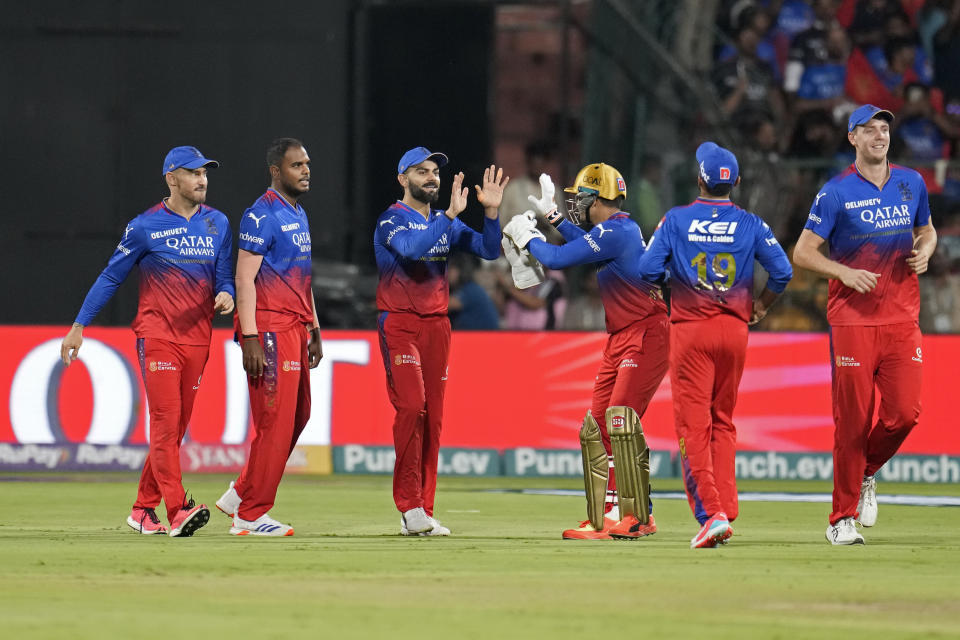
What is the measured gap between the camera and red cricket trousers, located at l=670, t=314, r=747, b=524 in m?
9.12

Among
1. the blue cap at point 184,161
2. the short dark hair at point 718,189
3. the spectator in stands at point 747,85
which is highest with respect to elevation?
the spectator in stands at point 747,85

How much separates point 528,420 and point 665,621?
9.41 meters

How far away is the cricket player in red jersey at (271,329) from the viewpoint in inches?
393

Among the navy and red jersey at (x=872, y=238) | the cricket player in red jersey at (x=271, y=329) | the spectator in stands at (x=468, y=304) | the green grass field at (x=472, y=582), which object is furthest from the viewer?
the spectator in stands at (x=468, y=304)

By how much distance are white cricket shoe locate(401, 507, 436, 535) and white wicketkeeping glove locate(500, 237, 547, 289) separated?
1.47 metres

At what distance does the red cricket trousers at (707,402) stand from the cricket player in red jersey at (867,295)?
73 centimetres

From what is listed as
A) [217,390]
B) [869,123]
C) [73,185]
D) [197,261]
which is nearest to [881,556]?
[869,123]

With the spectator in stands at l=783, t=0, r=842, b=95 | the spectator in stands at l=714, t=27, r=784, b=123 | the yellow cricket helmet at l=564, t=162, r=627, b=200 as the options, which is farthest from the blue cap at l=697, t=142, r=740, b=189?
the spectator in stands at l=783, t=0, r=842, b=95

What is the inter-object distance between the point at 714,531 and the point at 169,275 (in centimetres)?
365

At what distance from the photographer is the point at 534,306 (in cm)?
1748

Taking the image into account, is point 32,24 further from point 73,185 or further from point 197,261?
point 197,261

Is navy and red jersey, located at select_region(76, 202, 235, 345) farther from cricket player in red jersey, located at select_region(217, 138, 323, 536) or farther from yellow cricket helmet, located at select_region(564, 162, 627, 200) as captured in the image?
yellow cricket helmet, located at select_region(564, 162, 627, 200)

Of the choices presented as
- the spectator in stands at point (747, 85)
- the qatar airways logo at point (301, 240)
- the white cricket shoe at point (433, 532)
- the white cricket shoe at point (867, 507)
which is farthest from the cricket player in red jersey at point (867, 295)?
the spectator in stands at point (747, 85)

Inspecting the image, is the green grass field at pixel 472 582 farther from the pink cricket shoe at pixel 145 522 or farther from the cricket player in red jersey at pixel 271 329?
the cricket player in red jersey at pixel 271 329
